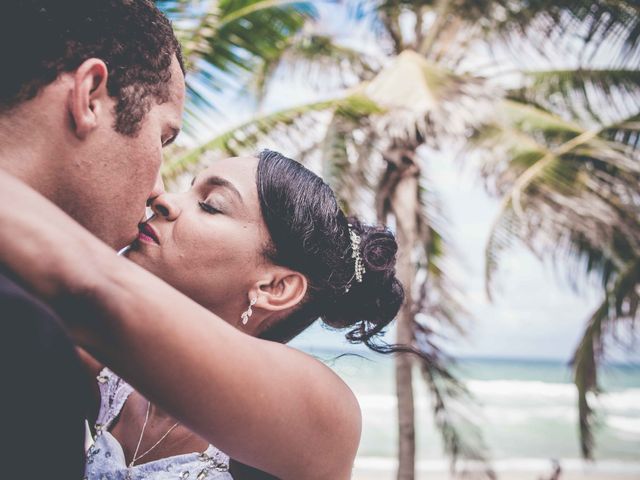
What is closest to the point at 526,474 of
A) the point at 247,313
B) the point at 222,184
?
the point at 247,313

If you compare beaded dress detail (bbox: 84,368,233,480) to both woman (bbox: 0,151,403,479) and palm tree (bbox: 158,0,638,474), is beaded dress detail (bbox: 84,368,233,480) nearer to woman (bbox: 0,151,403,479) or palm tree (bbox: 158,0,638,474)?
woman (bbox: 0,151,403,479)

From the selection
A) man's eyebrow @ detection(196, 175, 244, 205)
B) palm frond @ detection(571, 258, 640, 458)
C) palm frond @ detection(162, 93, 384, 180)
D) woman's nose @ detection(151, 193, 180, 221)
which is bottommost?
palm frond @ detection(571, 258, 640, 458)

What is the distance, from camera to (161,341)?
3.95 ft

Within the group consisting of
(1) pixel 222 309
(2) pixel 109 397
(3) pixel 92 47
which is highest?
(3) pixel 92 47

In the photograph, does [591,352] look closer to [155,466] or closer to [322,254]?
[322,254]

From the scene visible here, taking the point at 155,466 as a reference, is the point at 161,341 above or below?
above

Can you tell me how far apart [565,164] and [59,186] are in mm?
8163

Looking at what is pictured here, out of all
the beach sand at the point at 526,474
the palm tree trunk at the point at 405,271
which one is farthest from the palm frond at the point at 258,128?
the beach sand at the point at 526,474

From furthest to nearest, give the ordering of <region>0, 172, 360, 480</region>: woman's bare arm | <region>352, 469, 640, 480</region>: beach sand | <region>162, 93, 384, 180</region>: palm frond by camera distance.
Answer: <region>352, 469, 640, 480</region>: beach sand
<region>162, 93, 384, 180</region>: palm frond
<region>0, 172, 360, 480</region>: woman's bare arm

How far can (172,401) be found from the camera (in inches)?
50.3

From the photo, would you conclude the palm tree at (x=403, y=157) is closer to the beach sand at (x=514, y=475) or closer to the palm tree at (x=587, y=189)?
the palm tree at (x=587, y=189)

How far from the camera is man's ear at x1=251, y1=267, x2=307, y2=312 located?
241cm

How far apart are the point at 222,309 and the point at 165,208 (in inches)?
16.6

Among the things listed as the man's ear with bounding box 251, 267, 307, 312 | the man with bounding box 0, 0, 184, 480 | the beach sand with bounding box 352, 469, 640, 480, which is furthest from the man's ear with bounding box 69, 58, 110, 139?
the beach sand with bounding box 352, 469, 640, 480
